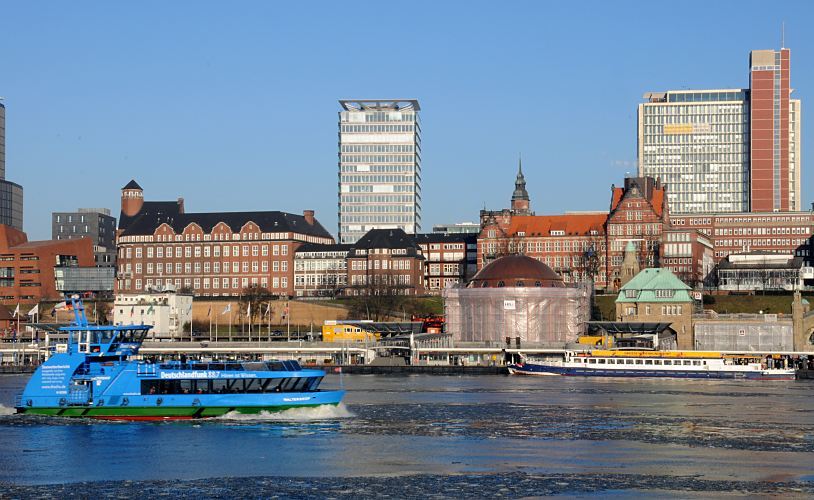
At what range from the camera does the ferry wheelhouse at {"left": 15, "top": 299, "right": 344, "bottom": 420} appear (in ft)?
265

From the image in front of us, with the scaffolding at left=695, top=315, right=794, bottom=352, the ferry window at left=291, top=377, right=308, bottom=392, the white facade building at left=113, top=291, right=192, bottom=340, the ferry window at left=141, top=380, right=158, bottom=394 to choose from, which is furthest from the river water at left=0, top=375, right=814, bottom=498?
the white facade building at left=113, top=291, right=192, bottom=340

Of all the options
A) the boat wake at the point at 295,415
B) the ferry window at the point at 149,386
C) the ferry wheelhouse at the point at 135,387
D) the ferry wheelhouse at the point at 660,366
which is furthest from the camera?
the ferry wheelhouse at the point at 660,366

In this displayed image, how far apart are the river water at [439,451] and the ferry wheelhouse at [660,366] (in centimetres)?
3447

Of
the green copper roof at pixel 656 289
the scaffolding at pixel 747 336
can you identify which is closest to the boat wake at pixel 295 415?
the scaffolding at pixel 747 336

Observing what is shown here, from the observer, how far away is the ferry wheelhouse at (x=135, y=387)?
A: 80.9m

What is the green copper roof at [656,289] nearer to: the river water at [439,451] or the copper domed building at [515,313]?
the copper domed building at [515,313]

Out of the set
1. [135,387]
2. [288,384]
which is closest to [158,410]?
[135,387]

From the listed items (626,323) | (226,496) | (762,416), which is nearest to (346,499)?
(226,496)

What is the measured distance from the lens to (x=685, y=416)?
8619 centimetres

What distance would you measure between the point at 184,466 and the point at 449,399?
40403 millimetres

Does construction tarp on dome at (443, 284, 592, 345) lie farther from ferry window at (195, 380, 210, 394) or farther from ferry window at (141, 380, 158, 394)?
ferry window at (141, 380, 158, 394)

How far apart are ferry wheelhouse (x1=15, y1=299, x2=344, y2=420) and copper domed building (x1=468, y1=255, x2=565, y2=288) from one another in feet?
285

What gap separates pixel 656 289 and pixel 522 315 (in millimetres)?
17624

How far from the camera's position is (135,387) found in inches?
3194
